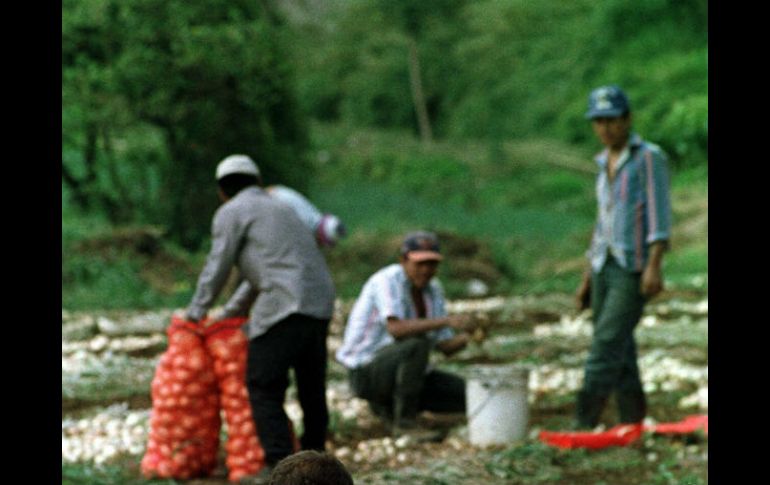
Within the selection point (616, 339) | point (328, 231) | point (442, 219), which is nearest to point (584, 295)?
point (616, 339)

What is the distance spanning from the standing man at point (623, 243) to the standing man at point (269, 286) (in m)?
1.84

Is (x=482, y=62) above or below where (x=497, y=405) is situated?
above

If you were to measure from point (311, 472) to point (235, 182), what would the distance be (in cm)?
385

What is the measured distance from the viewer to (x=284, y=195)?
9.75 metres

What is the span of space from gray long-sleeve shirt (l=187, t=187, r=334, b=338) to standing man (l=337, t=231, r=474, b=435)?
0.94 m

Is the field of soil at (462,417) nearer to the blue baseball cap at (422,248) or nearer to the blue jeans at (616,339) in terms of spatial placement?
the blue jeans at (616,339)

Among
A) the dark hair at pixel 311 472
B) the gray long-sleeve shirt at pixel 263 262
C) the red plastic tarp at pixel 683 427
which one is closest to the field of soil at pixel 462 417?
the red plastic tarp at pixel 683 427

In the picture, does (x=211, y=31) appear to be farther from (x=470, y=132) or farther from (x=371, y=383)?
(x=470, y=132)

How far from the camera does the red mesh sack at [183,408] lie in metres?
7.20

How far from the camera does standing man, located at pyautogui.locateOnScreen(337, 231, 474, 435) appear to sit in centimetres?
797

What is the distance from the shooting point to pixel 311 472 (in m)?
3.54

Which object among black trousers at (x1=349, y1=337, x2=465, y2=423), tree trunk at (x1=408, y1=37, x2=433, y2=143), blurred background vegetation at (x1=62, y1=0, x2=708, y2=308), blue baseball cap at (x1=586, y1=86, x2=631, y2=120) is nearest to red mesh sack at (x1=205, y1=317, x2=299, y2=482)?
black trousers at (x1=349, y1=337, x2=465, y2=423)

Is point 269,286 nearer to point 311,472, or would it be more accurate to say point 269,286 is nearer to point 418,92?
point 311,472
